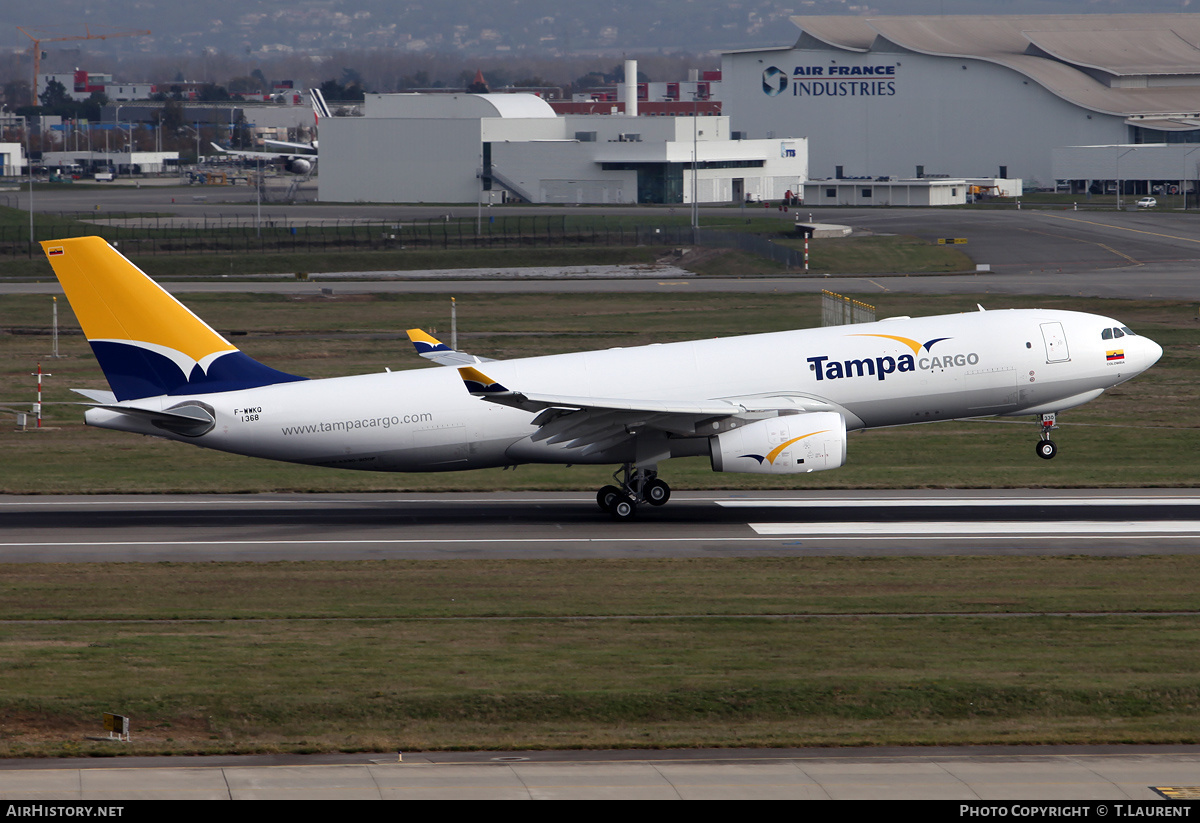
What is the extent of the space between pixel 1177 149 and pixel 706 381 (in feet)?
520

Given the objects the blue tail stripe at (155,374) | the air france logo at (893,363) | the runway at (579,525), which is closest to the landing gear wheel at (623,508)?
the runway at (579,525)

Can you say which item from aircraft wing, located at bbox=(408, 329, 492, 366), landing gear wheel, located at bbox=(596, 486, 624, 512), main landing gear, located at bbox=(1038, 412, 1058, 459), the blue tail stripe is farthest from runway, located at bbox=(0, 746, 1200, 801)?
aircraft wing, located at bbox=(408, 329, 492, 366)

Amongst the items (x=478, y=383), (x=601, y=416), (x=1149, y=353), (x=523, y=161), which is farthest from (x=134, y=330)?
(x=523, y=161)

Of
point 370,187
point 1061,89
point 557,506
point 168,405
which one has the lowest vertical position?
point 557,506

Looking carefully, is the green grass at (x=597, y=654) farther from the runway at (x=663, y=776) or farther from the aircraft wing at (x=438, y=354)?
the aircraft wing at (x=438, y=354)

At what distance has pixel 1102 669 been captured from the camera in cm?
2311

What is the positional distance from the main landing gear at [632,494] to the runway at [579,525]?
18.3 inches

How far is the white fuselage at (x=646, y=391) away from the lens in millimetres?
37125

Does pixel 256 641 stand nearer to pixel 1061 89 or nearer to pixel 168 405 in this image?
pixel 168 405

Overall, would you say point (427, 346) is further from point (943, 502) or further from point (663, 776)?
point (663, 776)

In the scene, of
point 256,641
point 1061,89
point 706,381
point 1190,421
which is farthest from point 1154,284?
point 1061,89

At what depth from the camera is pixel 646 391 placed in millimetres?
37406

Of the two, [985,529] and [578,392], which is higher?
[578,392]

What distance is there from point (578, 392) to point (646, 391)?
1809mm
